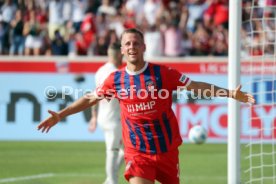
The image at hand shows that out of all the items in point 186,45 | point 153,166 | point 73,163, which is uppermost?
point 186,45

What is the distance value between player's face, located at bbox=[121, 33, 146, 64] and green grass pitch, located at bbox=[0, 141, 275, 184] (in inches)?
199

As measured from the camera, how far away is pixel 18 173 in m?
13.8

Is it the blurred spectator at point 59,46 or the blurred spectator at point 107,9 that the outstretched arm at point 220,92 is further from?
the blurred spectator at point 107,9

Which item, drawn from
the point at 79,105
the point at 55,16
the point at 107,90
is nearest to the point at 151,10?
the point at 55,16

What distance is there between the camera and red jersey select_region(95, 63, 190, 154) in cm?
795

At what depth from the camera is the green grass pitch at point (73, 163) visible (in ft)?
42.8

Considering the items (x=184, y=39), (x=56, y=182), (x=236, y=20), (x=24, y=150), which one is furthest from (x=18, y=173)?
(x=184, y=39)

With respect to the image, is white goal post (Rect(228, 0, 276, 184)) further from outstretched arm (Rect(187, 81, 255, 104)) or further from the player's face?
the player's face

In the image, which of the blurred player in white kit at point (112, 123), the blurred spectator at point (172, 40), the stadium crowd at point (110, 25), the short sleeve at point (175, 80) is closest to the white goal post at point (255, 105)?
the stadium crowd at point (110, 25)

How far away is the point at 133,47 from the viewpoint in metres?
7.82

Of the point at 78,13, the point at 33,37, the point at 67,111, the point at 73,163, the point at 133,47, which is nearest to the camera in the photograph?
the point at 133,47

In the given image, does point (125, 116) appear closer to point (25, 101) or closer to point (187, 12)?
point (25, 101)

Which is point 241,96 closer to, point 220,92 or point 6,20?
point 220,92

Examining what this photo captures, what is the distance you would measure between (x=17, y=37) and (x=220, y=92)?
1397cm
